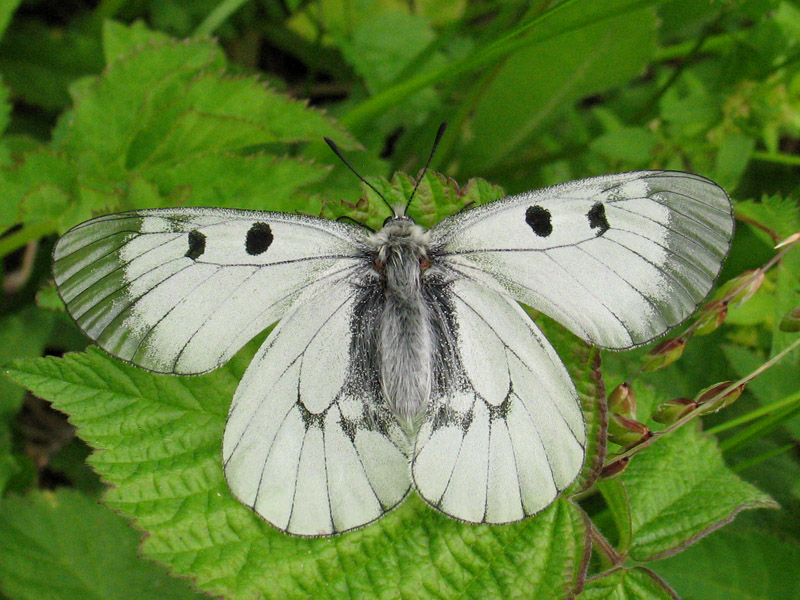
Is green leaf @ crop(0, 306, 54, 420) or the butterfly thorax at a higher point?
green leaf @ crop(0, 306, 54, 420)

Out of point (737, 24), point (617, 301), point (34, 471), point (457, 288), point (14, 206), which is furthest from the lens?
point (737, 24)

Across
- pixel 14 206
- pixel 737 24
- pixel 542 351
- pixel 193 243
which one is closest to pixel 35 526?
pixel 14 206

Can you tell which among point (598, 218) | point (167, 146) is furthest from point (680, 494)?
point (167, 146)

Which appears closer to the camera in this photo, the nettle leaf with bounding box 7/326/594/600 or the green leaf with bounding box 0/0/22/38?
the nettle leaf with bounding box 7/326/594/600

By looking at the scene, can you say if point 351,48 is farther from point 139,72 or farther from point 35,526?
point 35,526

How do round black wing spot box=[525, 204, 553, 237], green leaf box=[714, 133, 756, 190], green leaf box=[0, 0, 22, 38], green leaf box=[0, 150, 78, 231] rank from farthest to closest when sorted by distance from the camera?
green leaf box=[714, 133, 756, 190] → green leaf box=[0, 0, 22, 38] → green leaf box=[0, 150, 78, 231] → round black wing spot box=[525, 204, 553, 237]

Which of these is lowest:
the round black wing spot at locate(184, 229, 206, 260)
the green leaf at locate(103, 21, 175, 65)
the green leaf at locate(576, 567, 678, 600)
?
the green leaf at locate(576, 567, 678, 600)

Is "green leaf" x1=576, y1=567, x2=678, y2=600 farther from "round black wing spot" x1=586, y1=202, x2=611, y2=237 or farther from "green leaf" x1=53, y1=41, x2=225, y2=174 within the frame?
"green leaf" x1=53, y1=41, x2=225, y2=174

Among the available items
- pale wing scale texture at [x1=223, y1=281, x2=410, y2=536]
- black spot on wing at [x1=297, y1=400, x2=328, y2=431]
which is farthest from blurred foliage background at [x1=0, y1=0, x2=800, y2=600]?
black spot on wing at [x1=297, y1=400, x2=328, y2=431]
